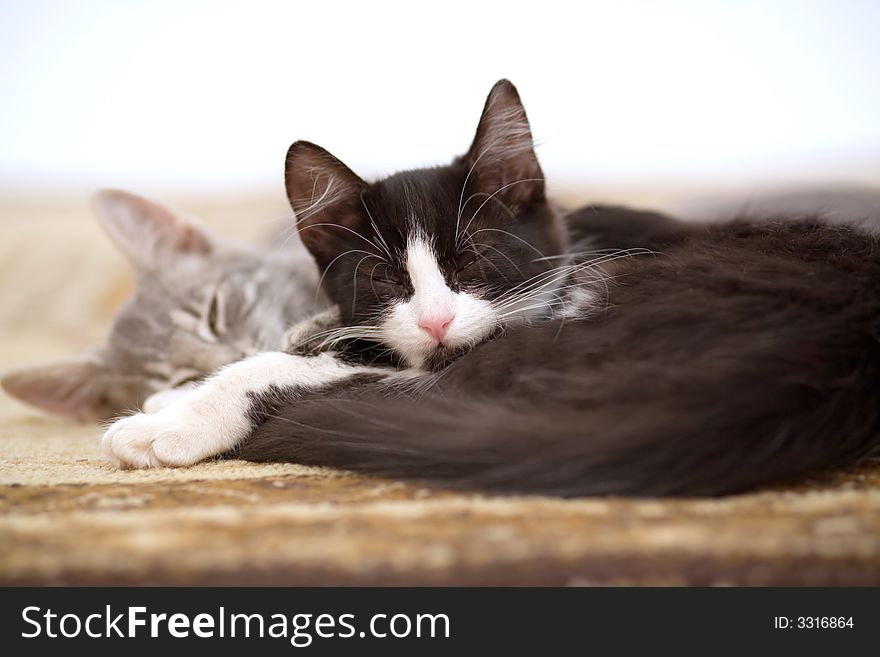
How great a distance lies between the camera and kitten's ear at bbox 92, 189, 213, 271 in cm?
182

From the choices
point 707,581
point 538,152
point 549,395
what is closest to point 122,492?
point 549,395

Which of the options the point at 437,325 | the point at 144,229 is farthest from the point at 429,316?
the point at 144,229

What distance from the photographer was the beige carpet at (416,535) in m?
0.69

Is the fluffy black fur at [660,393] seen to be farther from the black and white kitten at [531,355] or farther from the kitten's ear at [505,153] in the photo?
the kitten's ear at [505,153]

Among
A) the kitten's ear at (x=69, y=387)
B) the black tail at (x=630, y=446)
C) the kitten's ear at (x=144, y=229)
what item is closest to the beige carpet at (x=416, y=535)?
the black tail at (x=630, y=446)

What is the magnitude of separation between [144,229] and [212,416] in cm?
93

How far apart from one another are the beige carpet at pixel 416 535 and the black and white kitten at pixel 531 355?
45 millimetres

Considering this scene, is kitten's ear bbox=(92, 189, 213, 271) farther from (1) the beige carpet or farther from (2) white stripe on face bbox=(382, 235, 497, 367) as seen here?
(1) the beige carpet

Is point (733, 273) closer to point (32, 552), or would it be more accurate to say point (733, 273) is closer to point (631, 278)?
point (631, 278)

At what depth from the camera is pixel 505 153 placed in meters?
1.42

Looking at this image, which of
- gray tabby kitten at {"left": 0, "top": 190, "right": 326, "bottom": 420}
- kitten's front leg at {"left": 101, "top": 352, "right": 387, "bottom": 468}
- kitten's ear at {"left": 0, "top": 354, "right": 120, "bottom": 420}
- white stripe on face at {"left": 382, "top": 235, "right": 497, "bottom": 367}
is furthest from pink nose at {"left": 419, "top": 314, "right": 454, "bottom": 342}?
kitten's ear at {"left": 0, "top": 354, "right": 120, "bottom": 420}

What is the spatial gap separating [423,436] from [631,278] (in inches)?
17.6

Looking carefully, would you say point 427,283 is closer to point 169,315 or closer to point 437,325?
point 437,325

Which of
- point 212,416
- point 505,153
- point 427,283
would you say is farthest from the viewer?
point 505,153
